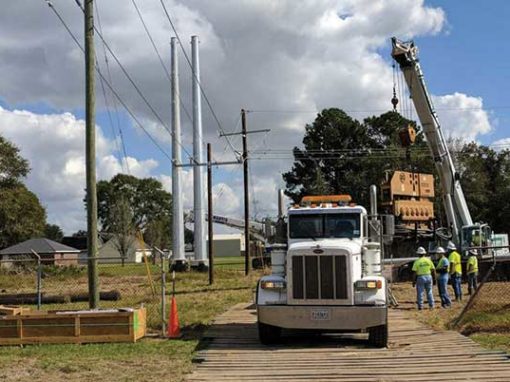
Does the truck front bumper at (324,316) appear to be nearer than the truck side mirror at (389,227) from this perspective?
Yes

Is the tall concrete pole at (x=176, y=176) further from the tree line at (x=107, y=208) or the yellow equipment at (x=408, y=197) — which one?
the yellow equipment at (x=408, y=197)

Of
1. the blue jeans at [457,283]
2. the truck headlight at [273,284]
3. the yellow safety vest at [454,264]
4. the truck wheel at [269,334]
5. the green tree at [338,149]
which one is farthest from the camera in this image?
the green tree at [338,149]

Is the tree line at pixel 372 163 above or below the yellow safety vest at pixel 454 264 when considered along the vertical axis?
above

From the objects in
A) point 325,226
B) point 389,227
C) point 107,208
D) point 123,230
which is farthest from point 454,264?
point 107,208

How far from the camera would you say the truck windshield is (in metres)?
14.1

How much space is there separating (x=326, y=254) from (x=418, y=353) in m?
2.34

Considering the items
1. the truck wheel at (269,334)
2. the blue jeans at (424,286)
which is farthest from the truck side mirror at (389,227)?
the blue jeans at (424,286)

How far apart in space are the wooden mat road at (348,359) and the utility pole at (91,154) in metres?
2.86

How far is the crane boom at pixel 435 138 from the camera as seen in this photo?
28508mm

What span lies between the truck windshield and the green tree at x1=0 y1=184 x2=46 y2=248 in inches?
2061

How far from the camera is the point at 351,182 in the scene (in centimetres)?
7131

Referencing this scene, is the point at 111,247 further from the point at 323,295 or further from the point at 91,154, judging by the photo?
the point at 323,295

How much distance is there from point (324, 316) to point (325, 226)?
2358 mm

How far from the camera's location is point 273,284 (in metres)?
12.8
